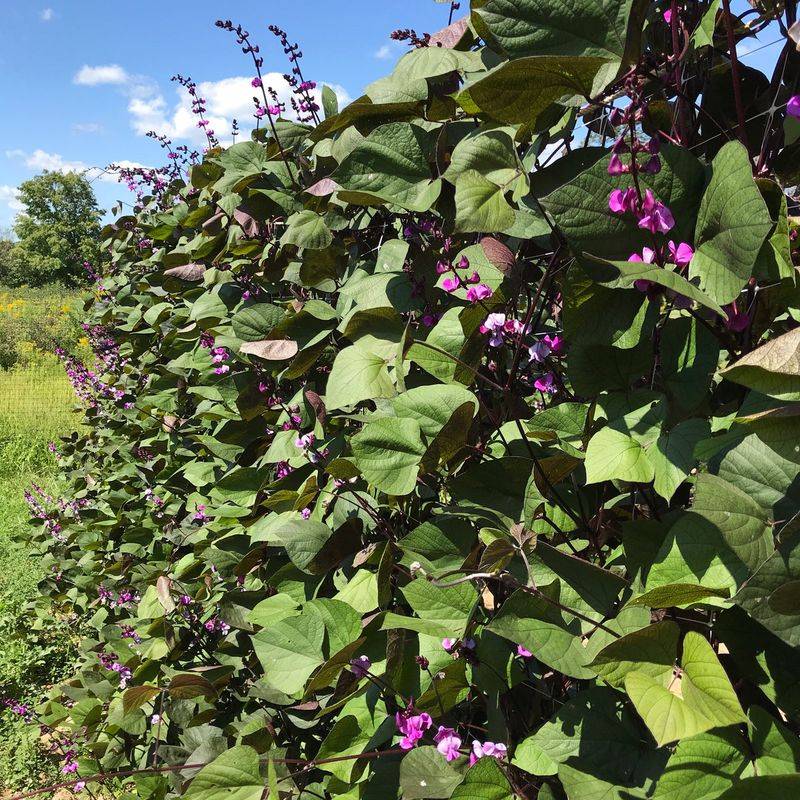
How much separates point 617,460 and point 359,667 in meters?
0.67

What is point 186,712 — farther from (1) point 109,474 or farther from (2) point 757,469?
(1) point 109,474

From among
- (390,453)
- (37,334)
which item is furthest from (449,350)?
(37,334)

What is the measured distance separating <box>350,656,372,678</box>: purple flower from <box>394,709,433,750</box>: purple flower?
0.33 feet

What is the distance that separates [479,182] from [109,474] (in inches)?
183

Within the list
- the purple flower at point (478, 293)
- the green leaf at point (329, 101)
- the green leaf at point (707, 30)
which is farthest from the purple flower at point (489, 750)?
the green leaf at point (329, 101)

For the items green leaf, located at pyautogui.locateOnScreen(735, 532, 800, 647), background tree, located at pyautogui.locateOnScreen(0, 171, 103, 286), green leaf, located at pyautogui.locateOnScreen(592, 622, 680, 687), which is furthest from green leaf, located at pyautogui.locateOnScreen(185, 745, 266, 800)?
background tree, located at pyautogui.locateOnScreen(0, 171, 103, 286)

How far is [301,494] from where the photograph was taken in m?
1.71

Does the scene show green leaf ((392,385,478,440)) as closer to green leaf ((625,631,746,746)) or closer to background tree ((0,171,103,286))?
green leaf ((625,631,746,746))

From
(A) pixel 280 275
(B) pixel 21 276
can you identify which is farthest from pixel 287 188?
(B) pixel 21 276

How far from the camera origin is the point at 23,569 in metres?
6.91

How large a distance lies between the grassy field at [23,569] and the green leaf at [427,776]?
3866 mm

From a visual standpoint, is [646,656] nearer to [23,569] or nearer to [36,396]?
[23,569]

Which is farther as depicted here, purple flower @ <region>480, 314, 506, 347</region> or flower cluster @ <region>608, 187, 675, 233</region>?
purple flower @ <region>480, 314, 506, 347</region>

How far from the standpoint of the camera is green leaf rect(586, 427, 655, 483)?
0.86m
